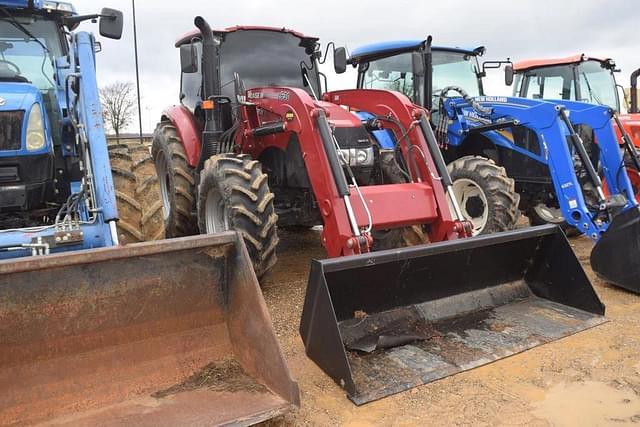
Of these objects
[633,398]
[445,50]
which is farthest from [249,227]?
[445,50]

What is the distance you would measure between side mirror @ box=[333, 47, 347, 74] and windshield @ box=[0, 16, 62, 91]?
271cm

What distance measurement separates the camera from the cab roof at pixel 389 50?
684 cm

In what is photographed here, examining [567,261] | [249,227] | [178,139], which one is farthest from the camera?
[178,139]

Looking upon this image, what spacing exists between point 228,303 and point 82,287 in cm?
81

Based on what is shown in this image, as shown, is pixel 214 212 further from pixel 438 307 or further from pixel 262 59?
pixel 438 307

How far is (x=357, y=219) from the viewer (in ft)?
13.0

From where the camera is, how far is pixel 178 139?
616cm

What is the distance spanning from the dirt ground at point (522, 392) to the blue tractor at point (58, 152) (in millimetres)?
1617

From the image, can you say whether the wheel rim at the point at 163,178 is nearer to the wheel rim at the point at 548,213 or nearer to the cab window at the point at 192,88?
the cab window at the point at 192,88

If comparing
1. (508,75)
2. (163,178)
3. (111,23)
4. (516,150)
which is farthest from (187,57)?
(508,75)

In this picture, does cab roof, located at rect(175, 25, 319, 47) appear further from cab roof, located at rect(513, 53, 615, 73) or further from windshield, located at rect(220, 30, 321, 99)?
cab roof, located at rect(513, 53, 615, 73)

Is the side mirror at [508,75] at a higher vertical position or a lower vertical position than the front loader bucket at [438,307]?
higher

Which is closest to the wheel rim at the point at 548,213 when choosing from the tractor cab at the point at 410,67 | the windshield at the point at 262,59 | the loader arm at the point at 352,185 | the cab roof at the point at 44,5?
the tractor cab at the point at 410,67

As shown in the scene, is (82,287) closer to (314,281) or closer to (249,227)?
(314,281)
